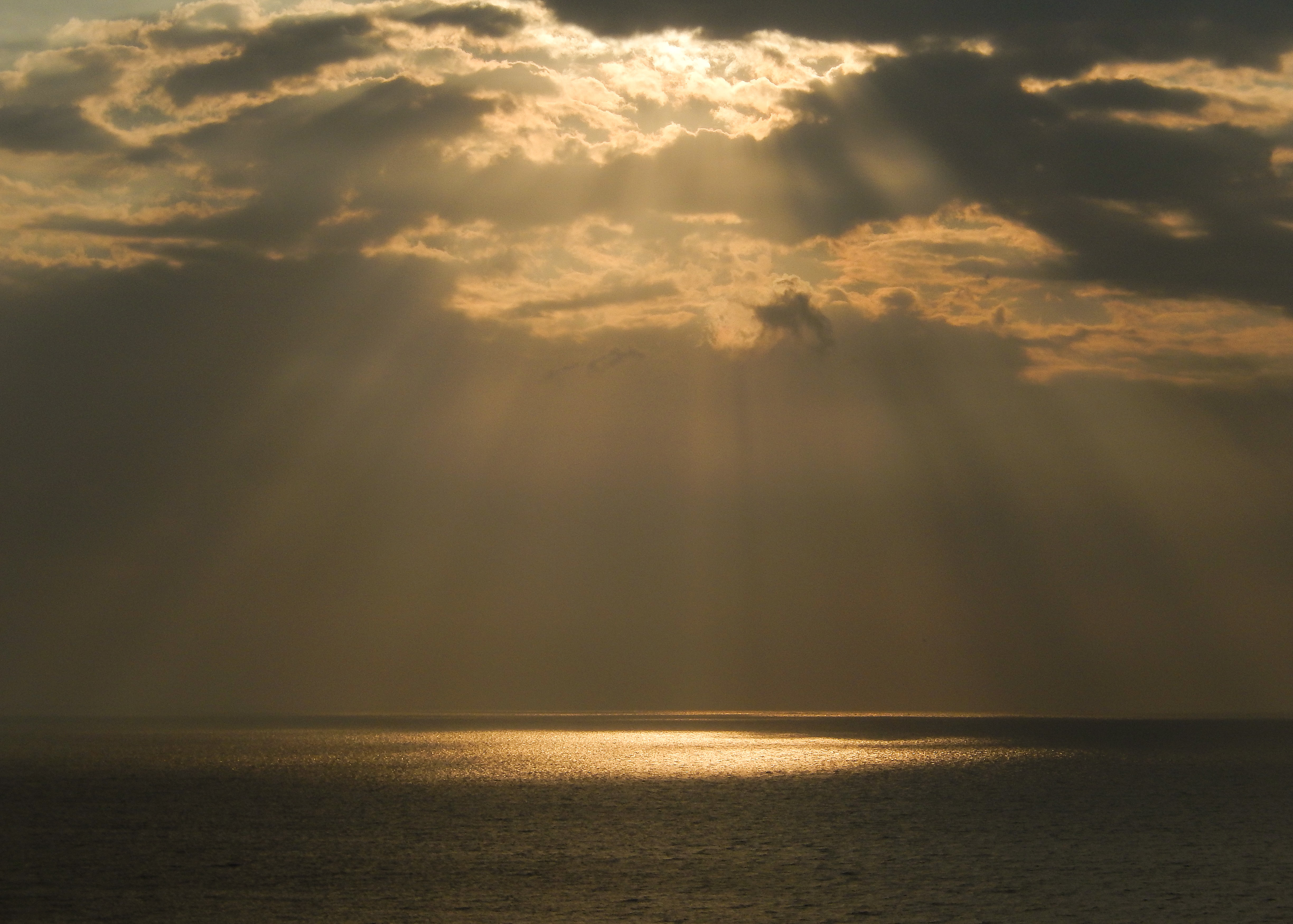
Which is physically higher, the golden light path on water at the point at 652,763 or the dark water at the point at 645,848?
the golden light path on water at the point at 652,763

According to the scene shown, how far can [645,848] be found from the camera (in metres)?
57.2

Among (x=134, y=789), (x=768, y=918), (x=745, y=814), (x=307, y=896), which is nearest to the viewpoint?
(x=768, y=918)

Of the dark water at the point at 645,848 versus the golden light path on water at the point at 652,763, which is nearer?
the dark water at the point at 645,848

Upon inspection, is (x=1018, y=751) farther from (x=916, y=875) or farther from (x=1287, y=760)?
(x=916, y=875)

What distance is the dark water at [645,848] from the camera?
4125cm

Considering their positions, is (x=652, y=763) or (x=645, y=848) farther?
(x=652, y=763)

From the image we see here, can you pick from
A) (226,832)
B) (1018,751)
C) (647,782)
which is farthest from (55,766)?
(1018,751)

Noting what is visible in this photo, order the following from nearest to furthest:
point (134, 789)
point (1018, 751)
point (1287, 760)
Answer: point (134, 789) < point (1287, 760) < point (1018, 751)

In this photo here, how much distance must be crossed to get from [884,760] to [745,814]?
3633 inches

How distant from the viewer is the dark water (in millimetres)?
41250

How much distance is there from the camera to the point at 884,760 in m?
165

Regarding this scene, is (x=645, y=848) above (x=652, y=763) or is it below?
below

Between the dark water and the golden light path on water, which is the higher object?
the golden light path on water

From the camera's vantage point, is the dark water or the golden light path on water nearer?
the dark water
